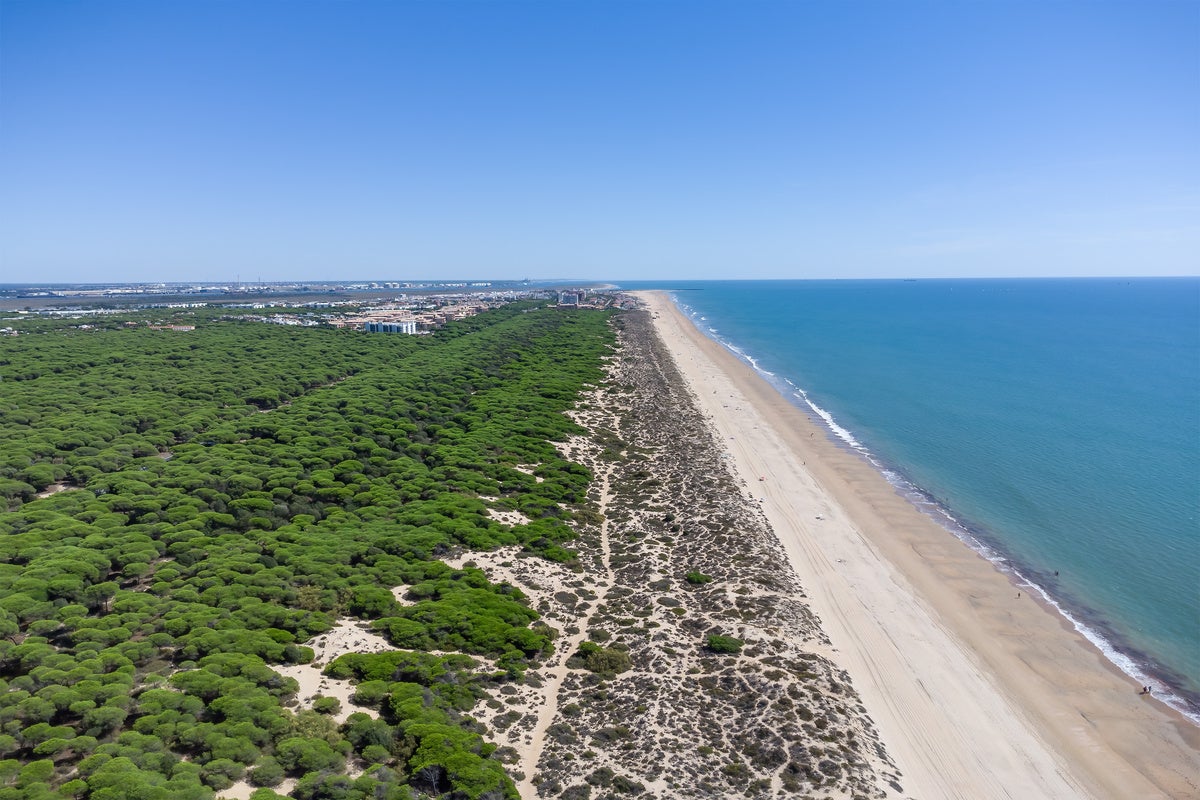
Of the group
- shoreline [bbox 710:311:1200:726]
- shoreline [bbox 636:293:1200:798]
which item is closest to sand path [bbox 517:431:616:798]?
shoreline [bbox 636:293:1200:798]

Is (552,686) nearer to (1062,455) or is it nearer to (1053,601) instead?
(1053,601)

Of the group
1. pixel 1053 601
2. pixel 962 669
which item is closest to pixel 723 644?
pixel 962 669

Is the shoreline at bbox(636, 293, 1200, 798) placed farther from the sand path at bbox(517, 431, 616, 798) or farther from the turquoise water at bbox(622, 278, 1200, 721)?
the sand path at bbox(517, 431, 616, 798)

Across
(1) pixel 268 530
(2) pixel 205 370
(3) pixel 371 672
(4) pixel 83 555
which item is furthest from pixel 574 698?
(2) pixel 205 370

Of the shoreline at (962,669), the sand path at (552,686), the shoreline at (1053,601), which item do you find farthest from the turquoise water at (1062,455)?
the sand path at (552,686)

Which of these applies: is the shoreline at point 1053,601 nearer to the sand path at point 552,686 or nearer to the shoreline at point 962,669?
the shoreline at point 962,669
